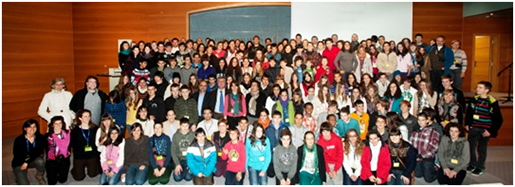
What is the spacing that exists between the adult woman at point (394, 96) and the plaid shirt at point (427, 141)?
3.31 ft

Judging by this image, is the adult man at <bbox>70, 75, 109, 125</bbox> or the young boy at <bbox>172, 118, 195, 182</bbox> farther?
the adult man at <bbox>70, 75, 109, 125</bbox>

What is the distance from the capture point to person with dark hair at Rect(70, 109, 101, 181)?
18.7ft

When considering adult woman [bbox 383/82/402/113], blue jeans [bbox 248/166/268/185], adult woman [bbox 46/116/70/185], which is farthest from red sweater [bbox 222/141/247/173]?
adult woman [bbox 383/82/402/113]

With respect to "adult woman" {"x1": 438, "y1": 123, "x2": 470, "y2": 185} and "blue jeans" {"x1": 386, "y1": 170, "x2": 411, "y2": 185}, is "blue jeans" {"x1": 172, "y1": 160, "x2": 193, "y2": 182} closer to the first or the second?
"blue jeans" {"x1": 386, "y1": 170, "x2": 411, "y2": 185}

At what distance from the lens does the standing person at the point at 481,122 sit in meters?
5.86

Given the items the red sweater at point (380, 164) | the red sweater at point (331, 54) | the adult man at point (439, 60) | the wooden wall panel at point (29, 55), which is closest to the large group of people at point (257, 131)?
the red sweater at point (380, 164)

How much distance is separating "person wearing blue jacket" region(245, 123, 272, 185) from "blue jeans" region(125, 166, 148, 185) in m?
1.42

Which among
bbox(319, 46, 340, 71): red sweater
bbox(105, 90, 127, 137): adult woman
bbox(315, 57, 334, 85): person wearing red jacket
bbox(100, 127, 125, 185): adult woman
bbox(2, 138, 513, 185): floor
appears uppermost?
bbox(319, 46, 340, 71): red sweater

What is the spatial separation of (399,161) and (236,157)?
2126mm

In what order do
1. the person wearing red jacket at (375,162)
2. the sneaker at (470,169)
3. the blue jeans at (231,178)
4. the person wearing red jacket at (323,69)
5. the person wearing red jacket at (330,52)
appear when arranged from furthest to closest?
1. the person wearing red jacket at (330,52)
2. the person wearing red jacket at (323,69)
3. the sneaker at (470,169)
4. the blue jeans at (231,178)
5. the person wearing red jacket at (375,162)

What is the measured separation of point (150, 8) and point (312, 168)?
7627 mm

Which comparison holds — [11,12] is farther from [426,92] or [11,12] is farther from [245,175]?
[426,92]

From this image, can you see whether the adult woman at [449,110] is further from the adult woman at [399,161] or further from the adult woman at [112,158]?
the adult woman at [112,158]

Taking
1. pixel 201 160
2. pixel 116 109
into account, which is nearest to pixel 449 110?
pixel 201 160
